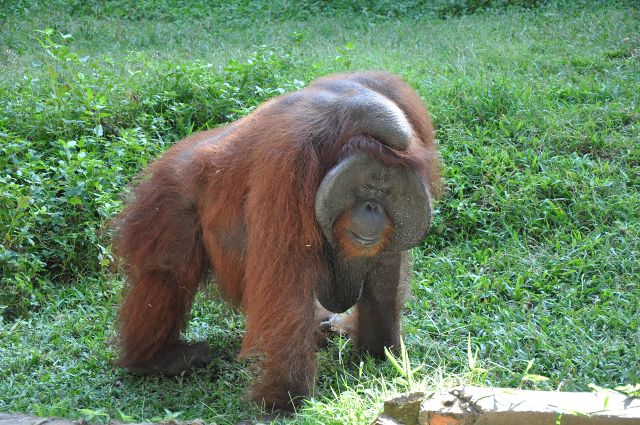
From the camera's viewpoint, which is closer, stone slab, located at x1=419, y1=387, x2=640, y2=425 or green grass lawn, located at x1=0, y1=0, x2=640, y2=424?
stone slab, located at x1=419, y1=387, x2=640, y2=425

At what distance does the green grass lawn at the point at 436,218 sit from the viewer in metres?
3.64

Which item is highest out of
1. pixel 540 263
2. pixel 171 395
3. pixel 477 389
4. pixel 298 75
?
pixel 298 75

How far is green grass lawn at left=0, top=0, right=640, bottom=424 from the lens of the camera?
11.9 feet

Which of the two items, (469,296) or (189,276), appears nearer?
(189,276)

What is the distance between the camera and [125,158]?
5.01 metres

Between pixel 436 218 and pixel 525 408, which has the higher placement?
pixel 525 408

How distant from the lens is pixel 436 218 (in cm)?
466

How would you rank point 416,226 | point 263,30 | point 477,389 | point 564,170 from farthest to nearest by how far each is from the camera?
point 263,30 → point 564,170 → point 416,226 → point 477,389

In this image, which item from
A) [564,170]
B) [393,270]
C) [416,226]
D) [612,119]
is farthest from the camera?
[612,119]

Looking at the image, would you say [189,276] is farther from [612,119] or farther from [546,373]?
[612,119]

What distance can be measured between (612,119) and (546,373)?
2.28 metres

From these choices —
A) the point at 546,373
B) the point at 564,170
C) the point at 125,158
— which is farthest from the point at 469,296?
the point at 125,158

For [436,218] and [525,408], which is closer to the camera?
[525,408]

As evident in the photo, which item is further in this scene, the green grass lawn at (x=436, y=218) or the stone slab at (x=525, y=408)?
the green grass lawn at (x=436, y=218)
